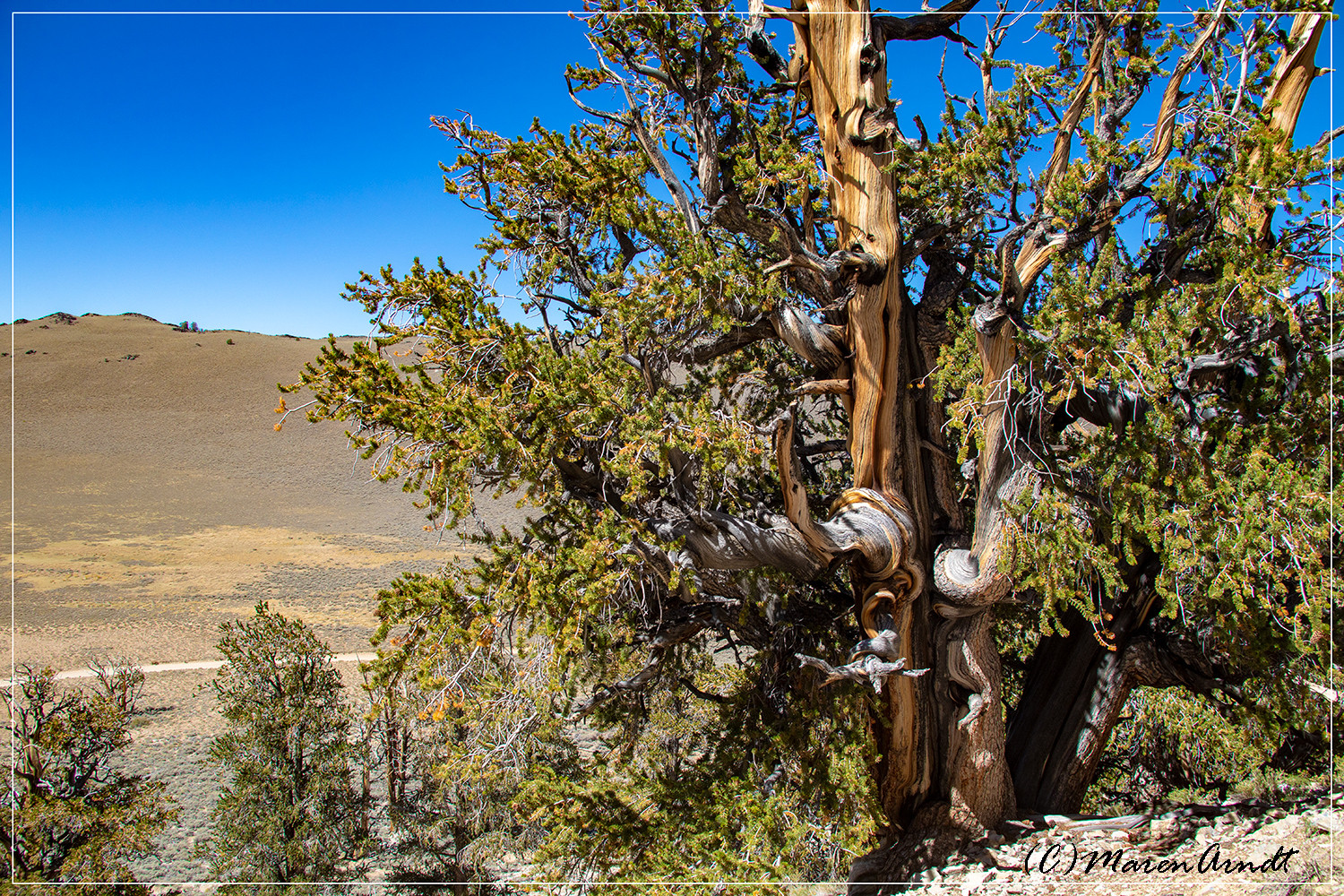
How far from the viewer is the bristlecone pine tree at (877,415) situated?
4.37 metres

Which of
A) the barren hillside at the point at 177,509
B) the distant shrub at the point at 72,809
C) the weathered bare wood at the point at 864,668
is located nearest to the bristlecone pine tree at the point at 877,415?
the weathered bare wood at the point at 864,668

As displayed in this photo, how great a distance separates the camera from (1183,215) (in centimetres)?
489

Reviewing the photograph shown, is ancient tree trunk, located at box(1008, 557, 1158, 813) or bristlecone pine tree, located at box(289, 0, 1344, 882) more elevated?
bristlecone pine tree, located at box(289, 0, 1344, 882)

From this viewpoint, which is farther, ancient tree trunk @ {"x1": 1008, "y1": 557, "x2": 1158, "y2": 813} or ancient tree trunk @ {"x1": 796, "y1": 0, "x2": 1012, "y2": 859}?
ancient tree trunk @ {"x1": 1008, "y1": 557, "x2": 1158, "y2": 813}

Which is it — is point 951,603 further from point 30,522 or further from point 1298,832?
point 30,522

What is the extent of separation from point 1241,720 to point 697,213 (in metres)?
4.97

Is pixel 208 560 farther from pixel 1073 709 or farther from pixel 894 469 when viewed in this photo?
pixel 1073 709

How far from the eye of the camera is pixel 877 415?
5355mm

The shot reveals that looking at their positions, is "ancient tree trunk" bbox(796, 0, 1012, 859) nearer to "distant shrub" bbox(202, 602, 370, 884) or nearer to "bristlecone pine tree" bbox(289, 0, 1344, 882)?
"bristlecone pine tree" bbox(289, 0, 1344, 882)

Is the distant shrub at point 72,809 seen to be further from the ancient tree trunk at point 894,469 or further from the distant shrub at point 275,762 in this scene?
the ancient tree trunk at point 894,469

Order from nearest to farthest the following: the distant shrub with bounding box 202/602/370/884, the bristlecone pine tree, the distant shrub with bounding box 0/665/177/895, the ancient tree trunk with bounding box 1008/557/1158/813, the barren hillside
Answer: the bristlecone pine tree, the distant shrub with bounding box 0/665/177/895, the ancient tree trunk with bounding box 1008/557/1158/813, the distant shrub with bounding box 202/602/370/884, the barren hillside

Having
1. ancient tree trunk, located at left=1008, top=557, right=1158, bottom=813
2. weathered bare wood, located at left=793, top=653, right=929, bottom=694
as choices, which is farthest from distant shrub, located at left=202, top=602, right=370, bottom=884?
ancient tree trunk, located at left=1008, top=557, right=1158, bottom=813

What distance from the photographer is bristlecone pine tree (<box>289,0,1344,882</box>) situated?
4367 mm

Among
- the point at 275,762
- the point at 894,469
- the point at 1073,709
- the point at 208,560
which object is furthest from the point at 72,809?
the point at 208,560
